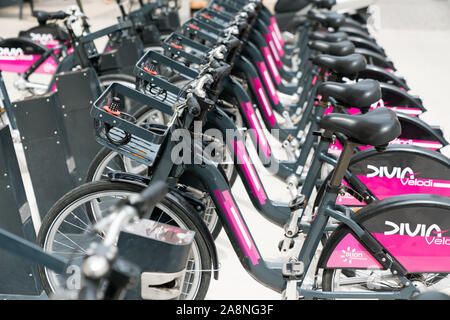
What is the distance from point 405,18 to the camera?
10.0 m


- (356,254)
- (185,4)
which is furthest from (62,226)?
(185,4)

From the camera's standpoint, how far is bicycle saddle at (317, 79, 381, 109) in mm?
2336

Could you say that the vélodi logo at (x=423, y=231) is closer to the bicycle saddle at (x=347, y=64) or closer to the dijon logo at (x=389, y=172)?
the dijon logo at (x=389, y=172)

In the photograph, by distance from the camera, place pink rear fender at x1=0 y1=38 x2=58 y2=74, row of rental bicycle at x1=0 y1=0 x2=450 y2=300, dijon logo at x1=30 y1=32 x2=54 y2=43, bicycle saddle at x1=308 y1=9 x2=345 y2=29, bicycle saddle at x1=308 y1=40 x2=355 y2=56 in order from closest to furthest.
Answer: row of rental bicycle at x1=0 y1=0 x2=450 y2=300 < bicycle saddle at x1=308 y1=40 x2=355 y2=56 < pink rear fender at x1=0 y1=38 x2=58 y2=74 < bicycle saddle at x1=308 y1=9 x2=345 y2=29 < dijon logo at x1=30 y1=32 x2=54 y2=43

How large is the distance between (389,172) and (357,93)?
1.72 feet

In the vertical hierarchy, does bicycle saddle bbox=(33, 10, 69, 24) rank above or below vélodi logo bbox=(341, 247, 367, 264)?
above

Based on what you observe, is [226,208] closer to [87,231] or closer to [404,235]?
[87,231]

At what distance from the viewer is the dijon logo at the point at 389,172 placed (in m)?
2.62

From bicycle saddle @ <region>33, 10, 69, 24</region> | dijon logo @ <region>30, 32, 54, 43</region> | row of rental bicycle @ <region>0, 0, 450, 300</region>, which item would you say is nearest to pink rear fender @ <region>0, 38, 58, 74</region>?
bicycle saddle @ <region>33, 10, 69, 24</region>

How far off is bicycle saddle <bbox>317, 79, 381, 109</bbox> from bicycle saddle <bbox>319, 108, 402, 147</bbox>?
354 millimetres

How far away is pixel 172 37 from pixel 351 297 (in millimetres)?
2313

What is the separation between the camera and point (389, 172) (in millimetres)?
2629

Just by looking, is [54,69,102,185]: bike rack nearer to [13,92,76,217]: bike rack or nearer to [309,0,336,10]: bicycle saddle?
[13,92,76,217]: bike rack
